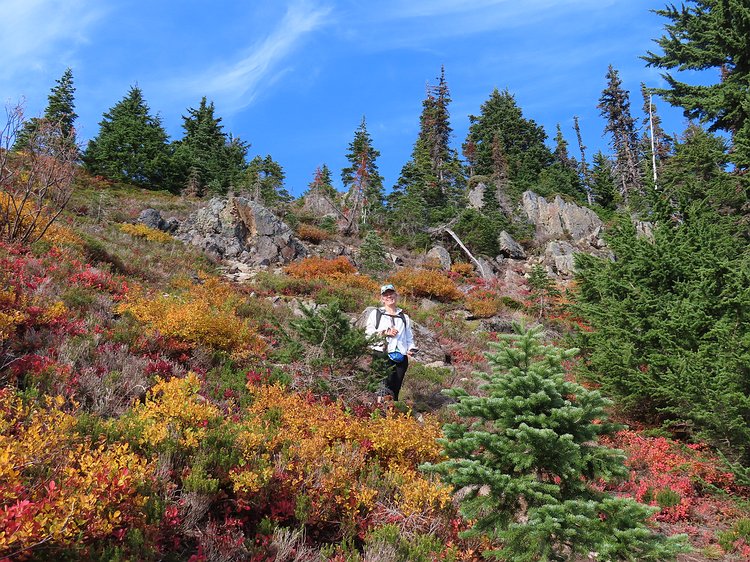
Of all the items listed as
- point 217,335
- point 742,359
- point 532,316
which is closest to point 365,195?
point 532,316

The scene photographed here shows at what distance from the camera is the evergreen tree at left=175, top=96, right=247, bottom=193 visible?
116 feet

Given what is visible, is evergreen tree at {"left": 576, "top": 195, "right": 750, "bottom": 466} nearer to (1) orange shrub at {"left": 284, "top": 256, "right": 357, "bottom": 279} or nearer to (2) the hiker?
(2) the hiker

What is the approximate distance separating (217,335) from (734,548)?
7603mm

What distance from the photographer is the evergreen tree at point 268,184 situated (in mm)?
29531

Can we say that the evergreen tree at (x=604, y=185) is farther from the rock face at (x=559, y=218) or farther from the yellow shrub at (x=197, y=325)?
the yellow shrub at (x=197, y=325)

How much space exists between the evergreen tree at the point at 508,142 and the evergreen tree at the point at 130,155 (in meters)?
30.4

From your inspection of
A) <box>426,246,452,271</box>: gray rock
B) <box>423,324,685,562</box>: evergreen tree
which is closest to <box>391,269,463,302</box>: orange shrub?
<box>426,246,452,271</box>: gray rock

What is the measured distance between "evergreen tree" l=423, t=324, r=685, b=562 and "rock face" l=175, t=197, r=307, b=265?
55.9 ft

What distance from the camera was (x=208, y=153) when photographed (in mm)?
39219

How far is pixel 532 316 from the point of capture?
1794 cm

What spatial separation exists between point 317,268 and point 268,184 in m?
15.4

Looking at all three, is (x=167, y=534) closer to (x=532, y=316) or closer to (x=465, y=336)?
(x=465, y=336)

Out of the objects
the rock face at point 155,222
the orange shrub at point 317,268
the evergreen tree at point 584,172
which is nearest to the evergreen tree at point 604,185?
the evergreen tree at point 584,172

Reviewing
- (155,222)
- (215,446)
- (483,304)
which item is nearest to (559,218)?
(483,304)
